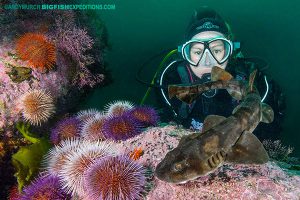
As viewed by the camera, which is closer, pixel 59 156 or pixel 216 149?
pixel 216 149

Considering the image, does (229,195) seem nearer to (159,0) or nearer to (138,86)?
(138,86)

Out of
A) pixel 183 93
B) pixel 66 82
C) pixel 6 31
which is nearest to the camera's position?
pixel 183 93

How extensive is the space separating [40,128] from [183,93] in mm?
2990

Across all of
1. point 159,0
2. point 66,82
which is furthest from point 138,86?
point 159,0

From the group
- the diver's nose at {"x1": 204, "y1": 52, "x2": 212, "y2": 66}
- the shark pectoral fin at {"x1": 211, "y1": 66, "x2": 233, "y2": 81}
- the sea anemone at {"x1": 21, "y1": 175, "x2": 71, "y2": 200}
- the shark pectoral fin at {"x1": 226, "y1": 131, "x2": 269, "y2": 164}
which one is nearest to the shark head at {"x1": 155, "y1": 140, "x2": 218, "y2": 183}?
the shark pectoral fin at {"x1": 226, "y1": 131, "x2": 269, "y2": 164}

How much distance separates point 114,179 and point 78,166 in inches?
21.5

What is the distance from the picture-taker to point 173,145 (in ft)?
11.7

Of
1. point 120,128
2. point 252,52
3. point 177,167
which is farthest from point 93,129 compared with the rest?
point 252,52

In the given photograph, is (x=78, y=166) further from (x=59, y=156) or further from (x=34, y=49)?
(x=34, y=49)

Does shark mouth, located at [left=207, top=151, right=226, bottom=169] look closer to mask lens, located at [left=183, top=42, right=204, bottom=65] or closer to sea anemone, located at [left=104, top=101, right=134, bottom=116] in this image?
sea anemone, located at [left=104, top=101, right=134, bottom=116]

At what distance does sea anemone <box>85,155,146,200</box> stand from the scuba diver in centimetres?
332

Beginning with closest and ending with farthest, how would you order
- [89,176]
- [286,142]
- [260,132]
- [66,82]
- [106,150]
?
[89,176], [106,150], [66,82], [260,132], [286,142]

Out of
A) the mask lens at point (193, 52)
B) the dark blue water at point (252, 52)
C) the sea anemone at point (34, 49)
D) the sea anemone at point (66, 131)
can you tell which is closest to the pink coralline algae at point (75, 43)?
the sea anemone at point (34, 49)

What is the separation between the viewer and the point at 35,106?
4258mm
